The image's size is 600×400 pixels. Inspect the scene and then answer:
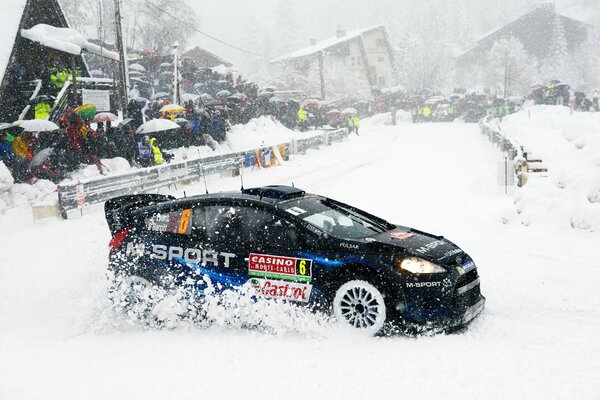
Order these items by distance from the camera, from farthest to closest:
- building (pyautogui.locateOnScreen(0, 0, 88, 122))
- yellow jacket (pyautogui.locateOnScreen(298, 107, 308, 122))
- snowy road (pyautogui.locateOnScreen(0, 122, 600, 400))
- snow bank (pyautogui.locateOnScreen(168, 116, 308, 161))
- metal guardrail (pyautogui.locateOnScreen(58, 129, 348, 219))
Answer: yellow jacket (pyautogui.locateOnScreen(298, 107, 308, 122)) < snow bank (pyautogui.locateOnScreen(168, 116, 308, 161)) < building (pyautogui.locateOnScreen(0, 0, 88, 122)) < metal guardrail (pyautogui.locateOnScreen(58, 129, 348, 219)) < snowy road (pyautogui.locateOnScreen(0, 122, 600, 400))

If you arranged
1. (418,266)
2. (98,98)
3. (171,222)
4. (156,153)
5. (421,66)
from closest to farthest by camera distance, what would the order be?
(418,266) < (171,222) < (156,153) < (98,98) < (421,66)

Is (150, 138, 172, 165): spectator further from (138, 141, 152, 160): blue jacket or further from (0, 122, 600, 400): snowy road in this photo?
(0, 122, 600, 400): snowy road

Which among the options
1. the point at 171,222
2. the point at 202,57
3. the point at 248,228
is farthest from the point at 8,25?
the point at 202,57

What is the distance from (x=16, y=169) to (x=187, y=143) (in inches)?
281

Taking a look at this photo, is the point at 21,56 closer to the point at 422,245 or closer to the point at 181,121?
the point at 181,121

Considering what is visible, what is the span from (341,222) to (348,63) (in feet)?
243

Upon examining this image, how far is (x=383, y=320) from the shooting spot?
583 cm

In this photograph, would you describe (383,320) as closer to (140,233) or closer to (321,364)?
(321,364)

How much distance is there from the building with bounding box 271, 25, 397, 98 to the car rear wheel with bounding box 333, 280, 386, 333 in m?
56.8

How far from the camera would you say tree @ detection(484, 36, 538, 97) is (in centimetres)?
7719

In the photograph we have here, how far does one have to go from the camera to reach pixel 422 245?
6.38 m

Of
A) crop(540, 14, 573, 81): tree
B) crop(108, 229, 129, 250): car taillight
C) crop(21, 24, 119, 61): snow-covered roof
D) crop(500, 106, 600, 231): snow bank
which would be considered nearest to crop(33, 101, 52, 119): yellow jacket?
crop(21, 24, 119, 61): snow-covered roof

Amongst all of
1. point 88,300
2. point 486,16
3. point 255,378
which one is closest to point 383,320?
point 255,378

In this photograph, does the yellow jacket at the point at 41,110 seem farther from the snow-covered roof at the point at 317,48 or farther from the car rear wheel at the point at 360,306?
the snow-covered roof at the point at 317,48
